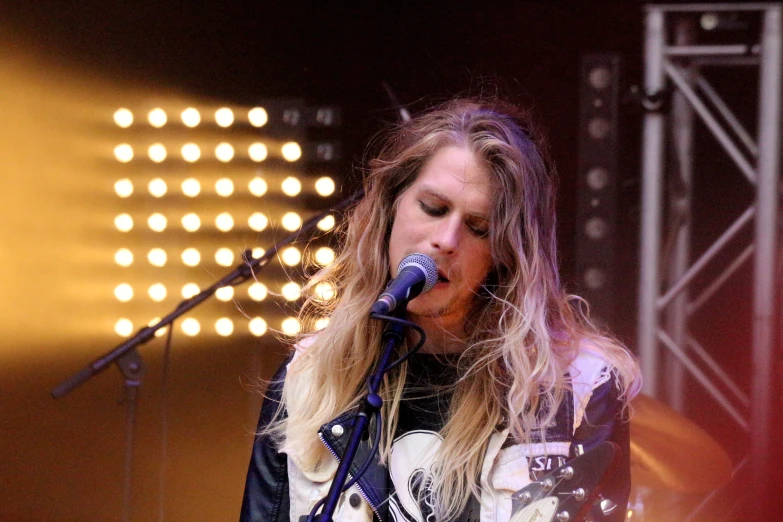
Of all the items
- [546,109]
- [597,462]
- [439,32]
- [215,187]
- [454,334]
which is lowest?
[597,462]

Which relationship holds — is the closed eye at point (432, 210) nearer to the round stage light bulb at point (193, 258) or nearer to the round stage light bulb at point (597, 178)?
the round stage light bulb at point (597, 178)

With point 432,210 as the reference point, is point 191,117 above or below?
above

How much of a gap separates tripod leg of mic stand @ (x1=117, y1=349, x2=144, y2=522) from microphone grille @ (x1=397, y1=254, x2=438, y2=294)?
6.36ft

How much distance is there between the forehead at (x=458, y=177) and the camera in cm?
173

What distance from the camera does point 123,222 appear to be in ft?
13.0

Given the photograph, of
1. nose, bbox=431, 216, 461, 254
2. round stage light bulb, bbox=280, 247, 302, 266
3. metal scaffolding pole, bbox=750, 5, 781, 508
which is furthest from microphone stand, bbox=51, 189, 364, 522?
metal scaffolding pole, bbox=750, 5, 781, 508

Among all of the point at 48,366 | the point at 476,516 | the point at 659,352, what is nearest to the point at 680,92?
the point at 659,352

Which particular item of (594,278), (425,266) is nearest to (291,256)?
(594,278)

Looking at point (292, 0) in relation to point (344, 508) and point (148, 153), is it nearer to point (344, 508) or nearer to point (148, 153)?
point (148, 153)

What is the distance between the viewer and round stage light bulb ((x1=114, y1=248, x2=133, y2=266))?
3955 millimetres

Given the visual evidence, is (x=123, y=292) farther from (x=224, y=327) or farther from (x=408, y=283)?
(x=408, y=283)

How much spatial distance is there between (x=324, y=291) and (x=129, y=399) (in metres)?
1.56

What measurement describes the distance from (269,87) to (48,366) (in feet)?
4.83

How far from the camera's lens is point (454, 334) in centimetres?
182
